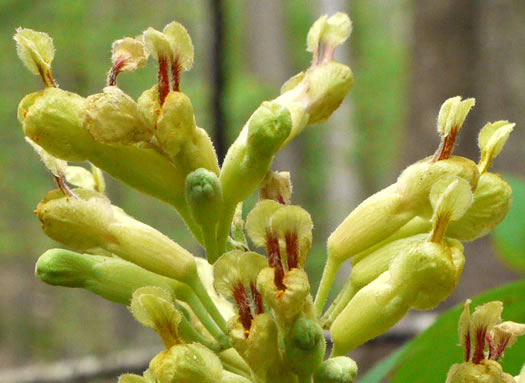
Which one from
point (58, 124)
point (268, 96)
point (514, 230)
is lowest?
point (514, 230)

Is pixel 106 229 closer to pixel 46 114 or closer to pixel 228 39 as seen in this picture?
pixel 46 114

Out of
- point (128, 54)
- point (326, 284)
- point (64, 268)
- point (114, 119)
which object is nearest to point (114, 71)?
point (128, 54)

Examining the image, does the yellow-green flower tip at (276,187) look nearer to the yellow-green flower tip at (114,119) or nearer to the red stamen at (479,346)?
the yellow-green flower tip at (114,119)

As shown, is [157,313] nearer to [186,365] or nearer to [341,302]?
[186,365]

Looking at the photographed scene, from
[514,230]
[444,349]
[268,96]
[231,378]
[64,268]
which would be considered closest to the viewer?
[231,378]

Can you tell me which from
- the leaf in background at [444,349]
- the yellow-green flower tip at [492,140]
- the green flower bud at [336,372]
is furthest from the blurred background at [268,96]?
the green flower bud at [336,372]

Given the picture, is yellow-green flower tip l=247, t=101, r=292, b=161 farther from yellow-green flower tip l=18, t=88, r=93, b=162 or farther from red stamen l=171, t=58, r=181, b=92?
yellow-green flower tip l=18, t=88, r=93, b=162

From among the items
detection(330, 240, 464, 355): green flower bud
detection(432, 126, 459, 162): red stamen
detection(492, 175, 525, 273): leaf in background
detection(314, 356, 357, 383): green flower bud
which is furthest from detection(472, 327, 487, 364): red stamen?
detection(492, 175, 525, 273): leaf in background
